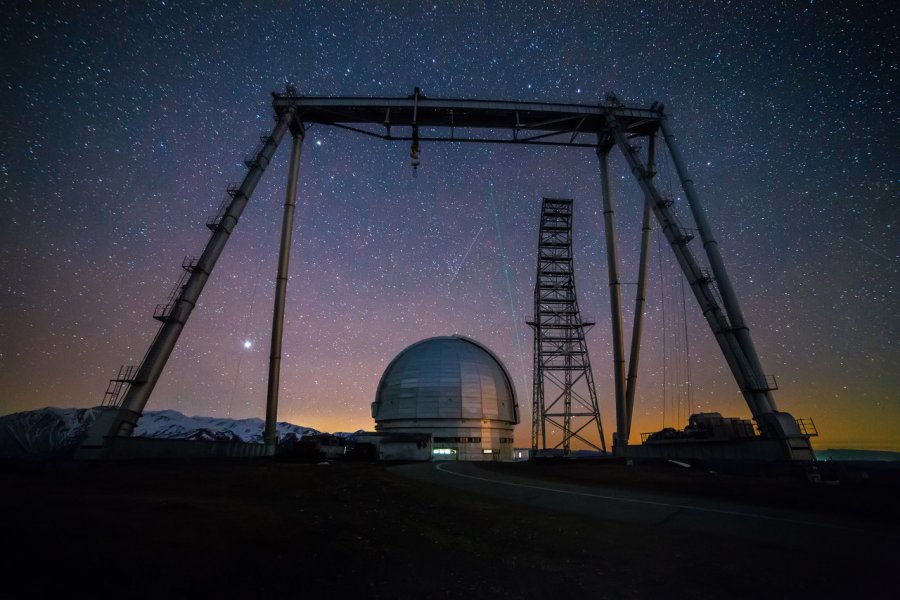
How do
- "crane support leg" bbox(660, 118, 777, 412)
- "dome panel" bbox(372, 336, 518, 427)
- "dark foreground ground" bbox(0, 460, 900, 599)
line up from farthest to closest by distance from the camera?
"dome panel" bbox(372, 336, 518, 427) → "crane support leg" bbox(660, 118, 777, 412) → "dark foreground ground" bbox(0, 460, 900, 599)

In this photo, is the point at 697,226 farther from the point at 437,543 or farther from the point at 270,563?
the point at 270,563

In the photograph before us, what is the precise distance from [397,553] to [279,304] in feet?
85.6

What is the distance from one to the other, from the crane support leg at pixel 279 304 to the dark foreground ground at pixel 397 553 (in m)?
20.5

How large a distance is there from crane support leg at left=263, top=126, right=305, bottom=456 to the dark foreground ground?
67.3 feet

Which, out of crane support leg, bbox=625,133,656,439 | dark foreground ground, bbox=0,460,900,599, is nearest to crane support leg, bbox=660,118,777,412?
crane support leg, bbox=625,133,656,439

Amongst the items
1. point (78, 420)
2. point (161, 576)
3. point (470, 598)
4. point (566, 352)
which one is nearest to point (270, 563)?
point (161, 576)

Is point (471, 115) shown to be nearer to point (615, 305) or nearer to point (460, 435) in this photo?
point (615, 305)

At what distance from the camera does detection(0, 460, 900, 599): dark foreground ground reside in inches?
131

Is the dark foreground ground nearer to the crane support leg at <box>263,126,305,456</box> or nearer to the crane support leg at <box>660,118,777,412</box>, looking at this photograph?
the crane support leg at <box>660,118,777,412</box>

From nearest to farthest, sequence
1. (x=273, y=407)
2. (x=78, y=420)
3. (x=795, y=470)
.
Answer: (x=795, y=470), (x=273, y=407), (x=78, y=420)

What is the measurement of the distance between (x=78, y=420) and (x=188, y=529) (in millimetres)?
193919

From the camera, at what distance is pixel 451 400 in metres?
46.3

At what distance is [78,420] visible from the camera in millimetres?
143125

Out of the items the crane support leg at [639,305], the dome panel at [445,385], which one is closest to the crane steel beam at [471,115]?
the crane support leg at [639,305]
